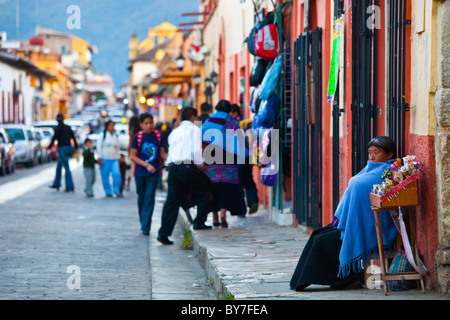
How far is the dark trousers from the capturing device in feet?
38.0

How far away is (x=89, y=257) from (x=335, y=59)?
11.9 ft

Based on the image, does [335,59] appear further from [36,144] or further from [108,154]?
[36,144]

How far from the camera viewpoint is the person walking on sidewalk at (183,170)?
11555 millimetres

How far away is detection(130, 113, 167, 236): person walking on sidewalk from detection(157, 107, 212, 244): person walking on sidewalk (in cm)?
94

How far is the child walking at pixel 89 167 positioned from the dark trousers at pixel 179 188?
811 cm

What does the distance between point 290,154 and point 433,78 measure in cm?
655

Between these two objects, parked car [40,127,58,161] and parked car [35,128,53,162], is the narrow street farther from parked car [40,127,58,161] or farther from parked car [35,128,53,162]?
parked car [40,127,58,161]

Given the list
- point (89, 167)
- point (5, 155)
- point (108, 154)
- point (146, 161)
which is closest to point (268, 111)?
point (146, 161)

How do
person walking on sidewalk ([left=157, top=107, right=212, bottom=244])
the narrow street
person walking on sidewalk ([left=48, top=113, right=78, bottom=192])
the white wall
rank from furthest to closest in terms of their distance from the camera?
1. the white wall
2. person walking on sidewalk ([left=48, top=113, right=78, bottom=192])
3. person walking on sidewalk ([left=157, top=107, right=212, bottom=244])
4. the narrow street

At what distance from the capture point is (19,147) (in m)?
34.0

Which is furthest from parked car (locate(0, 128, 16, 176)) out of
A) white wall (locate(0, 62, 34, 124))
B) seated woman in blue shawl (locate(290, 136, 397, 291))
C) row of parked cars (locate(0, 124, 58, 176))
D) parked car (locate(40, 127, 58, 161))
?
white wall (locate(0, 62, 34, 124))

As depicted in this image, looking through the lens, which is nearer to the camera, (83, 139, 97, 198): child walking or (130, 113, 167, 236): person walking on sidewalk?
(130, 113, 167, 236): person walking on sidewalk

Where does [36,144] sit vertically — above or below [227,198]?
above
